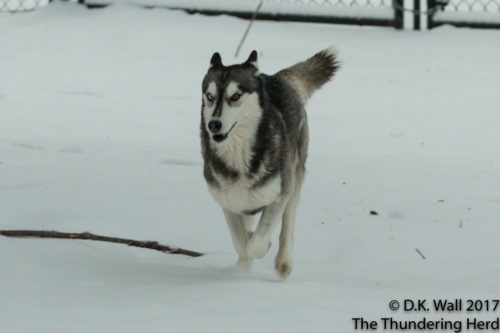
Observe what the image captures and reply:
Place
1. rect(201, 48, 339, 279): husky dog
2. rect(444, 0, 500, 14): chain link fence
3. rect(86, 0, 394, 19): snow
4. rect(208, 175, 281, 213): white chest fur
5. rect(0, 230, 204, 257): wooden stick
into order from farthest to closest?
rect(86, 0, 394, 19): snow
rect(444, 0, 500, 14): chain link fence
rect(0, 230, 204, 257): wooden stick
rect(208, 175, 281, 213): white chest fur
rect(201, 48, 339, 279): husky dog

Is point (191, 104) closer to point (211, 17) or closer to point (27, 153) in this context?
point (27, 153)

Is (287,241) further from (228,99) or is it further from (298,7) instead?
(298,7)

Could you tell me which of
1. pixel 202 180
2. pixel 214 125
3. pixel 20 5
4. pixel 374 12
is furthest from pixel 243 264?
pixel 20 5

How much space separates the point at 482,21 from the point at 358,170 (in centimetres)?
447

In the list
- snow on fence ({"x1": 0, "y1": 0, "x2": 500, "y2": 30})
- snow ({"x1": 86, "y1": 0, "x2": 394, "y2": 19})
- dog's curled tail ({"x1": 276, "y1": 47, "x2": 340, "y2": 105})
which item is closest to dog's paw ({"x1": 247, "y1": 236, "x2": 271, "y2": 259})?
dog's curled tail ({"x1": 276, "y1": 47, "x2": 340, "y2": 105})

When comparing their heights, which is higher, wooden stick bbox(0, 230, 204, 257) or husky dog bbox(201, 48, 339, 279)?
husky dog bbox(201, 48, 339, 279)

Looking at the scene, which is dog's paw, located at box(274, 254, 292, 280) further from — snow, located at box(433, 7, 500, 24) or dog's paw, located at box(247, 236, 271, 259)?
snow, located at box(433, 7, 500, 24)

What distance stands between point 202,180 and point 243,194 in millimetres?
2240

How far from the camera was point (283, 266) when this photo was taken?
483 cm

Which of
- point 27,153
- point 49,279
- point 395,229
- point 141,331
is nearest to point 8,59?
point 27,153

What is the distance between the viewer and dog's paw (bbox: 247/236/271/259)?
4703mm

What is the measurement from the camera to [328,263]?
5.32m

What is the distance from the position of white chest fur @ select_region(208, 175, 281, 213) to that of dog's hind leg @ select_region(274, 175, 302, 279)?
35 cm

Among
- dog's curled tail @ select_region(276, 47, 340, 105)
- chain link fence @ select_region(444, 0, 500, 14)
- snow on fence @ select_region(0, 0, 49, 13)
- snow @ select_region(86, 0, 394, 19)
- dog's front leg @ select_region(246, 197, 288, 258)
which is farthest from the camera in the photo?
snow on fence @ select_region(0, 0, 49, 13)
